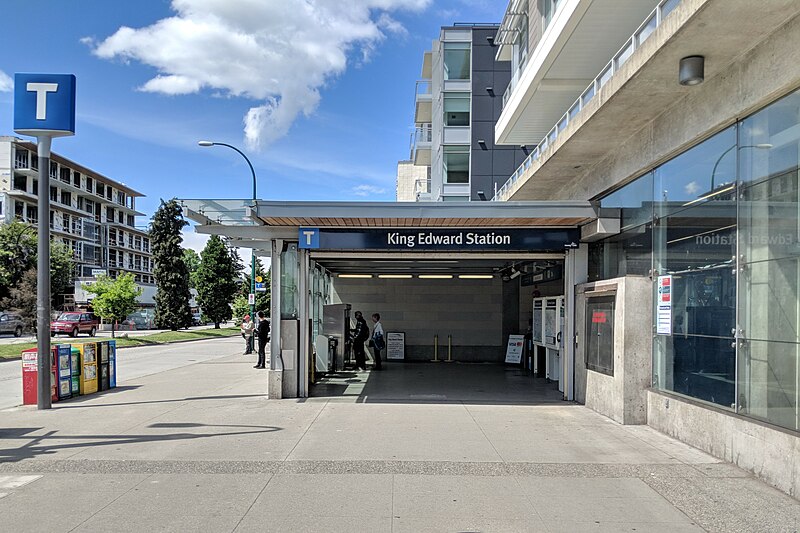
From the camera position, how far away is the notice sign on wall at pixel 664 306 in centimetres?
967

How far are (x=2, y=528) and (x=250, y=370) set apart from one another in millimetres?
14079

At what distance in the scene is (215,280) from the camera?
58344 mm

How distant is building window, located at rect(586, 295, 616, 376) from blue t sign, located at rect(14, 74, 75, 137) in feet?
33.4

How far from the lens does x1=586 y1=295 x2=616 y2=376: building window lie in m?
10.9

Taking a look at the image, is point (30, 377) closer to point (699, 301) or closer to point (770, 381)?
point (699, 301)

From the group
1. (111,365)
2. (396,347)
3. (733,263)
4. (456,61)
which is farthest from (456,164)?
(733,263)

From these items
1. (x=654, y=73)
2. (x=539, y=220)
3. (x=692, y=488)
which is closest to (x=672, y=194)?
(x=654, y=73)

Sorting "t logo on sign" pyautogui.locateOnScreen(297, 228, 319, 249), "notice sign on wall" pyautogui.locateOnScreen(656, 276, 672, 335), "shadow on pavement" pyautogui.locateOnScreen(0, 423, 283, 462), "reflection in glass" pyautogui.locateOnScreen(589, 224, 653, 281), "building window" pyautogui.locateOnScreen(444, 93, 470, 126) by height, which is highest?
"building window" pyautogui.locateOnScreen(444, 93, 470, 126)

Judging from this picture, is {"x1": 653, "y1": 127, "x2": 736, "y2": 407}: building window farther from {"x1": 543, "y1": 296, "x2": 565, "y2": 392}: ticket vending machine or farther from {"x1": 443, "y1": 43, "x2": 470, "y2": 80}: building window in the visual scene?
{"x1": 443, "y1": 43, "x2": 470, "y2": 80}: building window

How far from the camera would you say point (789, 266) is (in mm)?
6867

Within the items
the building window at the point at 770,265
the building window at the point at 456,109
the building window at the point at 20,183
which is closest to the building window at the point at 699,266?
the building window at the point at 770,265

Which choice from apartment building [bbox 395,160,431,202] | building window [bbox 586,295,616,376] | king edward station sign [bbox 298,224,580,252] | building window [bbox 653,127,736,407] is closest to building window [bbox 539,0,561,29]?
king edward station sign [bbox 298,224,580,252]

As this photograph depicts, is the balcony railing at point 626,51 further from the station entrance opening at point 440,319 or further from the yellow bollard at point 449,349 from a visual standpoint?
the yellow bollard at point 449,349

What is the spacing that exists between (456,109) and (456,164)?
3.15m
